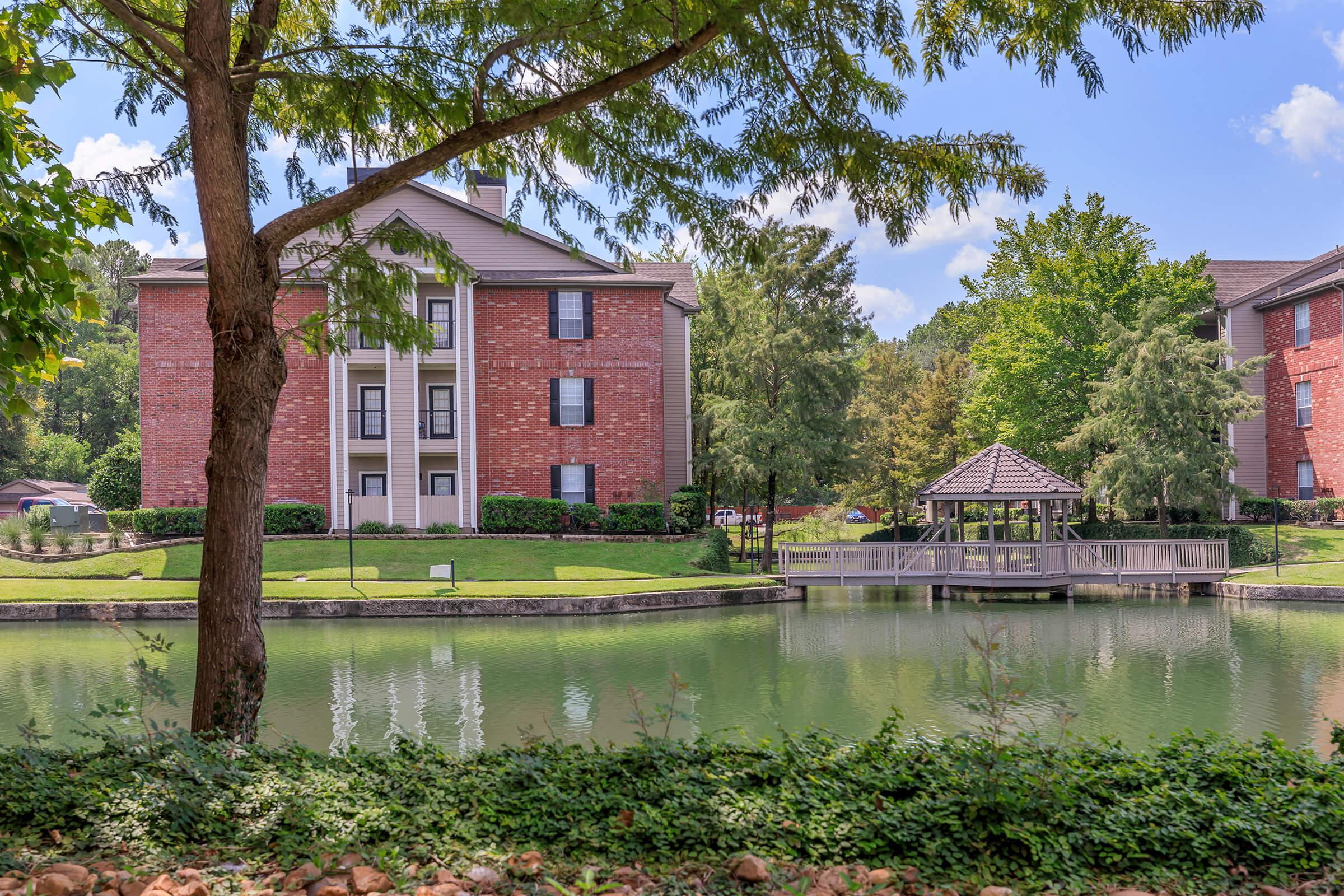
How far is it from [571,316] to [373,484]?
856 cm

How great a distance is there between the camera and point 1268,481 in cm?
3400

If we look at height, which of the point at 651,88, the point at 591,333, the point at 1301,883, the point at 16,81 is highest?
the point at 591,333

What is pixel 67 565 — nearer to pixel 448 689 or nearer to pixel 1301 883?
pixel 448 689

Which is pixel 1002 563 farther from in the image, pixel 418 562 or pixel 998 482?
pixel 418 562

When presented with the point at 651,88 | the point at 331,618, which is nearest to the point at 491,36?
the point at 651,88

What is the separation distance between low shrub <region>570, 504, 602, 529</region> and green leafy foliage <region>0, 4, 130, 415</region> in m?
22.1

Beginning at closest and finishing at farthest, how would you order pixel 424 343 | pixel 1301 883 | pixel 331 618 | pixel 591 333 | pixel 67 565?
pixel 1301 883 < pixel 424 343 < pixel 331 618 < pixel 67 565 < pixel 591 333

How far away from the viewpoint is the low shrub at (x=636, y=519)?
2844 centimetres

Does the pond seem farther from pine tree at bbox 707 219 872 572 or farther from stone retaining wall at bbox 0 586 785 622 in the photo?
pine tree at bbox 707 219 872 572

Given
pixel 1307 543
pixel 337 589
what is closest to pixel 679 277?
pixel 337 589

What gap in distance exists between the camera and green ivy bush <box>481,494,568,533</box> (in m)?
28.1

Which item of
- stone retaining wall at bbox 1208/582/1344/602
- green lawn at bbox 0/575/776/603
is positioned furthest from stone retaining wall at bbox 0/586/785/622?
stone retaining wall at bbox 1208/582/1344/602

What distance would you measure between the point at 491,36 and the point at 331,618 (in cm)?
1479

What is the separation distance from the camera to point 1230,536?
2709cm
